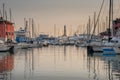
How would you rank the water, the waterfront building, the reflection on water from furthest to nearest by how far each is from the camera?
1. the waterfront building
2. the water
3. the reflection on water

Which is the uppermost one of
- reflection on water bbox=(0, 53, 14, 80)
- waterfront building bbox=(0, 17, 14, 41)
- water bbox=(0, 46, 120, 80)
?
waterfront building bbox=(0, 17, 14, 41)

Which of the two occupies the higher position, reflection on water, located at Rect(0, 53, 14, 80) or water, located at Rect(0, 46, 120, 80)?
reflection on water, located at Rect(0, 53, 14, 80)

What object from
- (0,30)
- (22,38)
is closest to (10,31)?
(0,30)

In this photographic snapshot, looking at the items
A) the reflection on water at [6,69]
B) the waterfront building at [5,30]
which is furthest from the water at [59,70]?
the waterfront building at [5,30]

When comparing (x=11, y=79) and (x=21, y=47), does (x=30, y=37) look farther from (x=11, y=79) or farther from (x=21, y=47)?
(x=11, y=79)

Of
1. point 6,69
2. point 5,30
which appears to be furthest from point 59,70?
point 5,30

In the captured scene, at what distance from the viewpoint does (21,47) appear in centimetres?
12125

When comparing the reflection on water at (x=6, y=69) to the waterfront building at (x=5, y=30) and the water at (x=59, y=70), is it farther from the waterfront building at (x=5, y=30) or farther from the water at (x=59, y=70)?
the waterfront building at (x=5, y=30)

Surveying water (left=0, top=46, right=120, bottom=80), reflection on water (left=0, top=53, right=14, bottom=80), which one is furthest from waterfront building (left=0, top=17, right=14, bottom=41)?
reflection on water (left=0, top=53, right=14, bottom=80)

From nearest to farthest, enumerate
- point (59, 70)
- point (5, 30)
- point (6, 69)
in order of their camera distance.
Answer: point (59, 70) < point (6, 69) < point (5, 30)

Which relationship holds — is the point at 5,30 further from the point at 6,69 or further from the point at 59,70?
the point at 59,70

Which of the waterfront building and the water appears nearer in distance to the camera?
the water

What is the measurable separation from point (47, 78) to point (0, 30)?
9644 cm

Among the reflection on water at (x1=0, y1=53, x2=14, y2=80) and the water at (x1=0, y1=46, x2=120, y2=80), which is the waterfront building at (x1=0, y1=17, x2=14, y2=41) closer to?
the water at (x1=0, y1=46, x2=120, y2=80)
